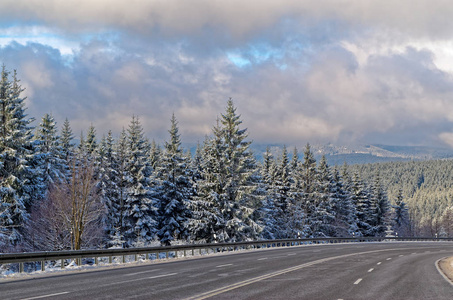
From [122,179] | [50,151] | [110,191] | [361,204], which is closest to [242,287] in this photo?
[50,151]

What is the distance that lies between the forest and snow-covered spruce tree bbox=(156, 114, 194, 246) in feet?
0.40

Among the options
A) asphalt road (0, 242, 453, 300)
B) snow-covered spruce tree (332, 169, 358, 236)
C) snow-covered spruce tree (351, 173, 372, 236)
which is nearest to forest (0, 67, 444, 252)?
snow-covered spruce tree (332, 169, 358, 236)

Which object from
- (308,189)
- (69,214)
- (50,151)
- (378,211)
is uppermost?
(50,151)

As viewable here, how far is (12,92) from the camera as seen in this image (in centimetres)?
3747

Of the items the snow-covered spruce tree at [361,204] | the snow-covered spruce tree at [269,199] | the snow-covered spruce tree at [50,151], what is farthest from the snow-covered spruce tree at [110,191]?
the snow-covered spruce tree at [361,204]

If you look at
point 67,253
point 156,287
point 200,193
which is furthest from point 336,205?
point 156,287

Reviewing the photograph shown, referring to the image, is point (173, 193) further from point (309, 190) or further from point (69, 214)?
point (309, 190)

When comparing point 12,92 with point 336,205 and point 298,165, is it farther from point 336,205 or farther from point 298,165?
point 336,205

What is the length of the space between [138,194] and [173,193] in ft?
16.9

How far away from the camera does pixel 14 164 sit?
36156 millimetres

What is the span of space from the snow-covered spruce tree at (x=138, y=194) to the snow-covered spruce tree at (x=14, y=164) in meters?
11.4

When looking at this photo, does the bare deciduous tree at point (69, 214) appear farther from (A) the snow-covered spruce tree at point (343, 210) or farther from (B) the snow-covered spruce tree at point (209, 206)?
(A) the snow-covered spruce tree at point (343, 210)

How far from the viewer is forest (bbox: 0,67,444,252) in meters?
36.3

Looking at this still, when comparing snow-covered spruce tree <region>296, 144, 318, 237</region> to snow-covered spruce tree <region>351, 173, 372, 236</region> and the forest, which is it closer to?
the forest
